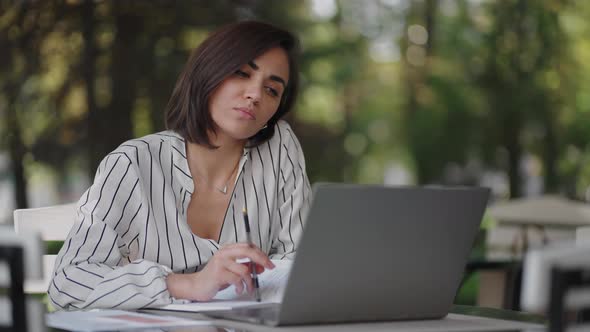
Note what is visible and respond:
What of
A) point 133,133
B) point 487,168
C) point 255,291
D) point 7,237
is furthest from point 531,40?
point 7,237

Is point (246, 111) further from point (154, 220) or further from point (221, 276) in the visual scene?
point (221, 276)

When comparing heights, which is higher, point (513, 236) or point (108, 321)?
point (108, 321)

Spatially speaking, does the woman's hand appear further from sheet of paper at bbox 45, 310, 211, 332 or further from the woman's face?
the woman's face

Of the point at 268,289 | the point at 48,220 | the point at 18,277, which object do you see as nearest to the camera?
the point at 18,277

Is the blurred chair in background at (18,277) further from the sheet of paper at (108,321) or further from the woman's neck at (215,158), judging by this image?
the woman's neck at (215,158)

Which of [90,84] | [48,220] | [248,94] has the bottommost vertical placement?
[48,220]

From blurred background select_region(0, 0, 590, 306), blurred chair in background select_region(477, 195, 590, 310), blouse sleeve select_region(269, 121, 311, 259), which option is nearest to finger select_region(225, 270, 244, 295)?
blouse sleeve select_region(269, 121, 311, 259)

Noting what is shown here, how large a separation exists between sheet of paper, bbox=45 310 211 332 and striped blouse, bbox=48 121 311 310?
0.10 meters

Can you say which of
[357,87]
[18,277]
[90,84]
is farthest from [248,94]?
[357,87]

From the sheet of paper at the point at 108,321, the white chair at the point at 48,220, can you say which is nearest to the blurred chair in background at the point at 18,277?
the sheet of paper at the point at 108,321

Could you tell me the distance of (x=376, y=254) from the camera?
1348 millimetres

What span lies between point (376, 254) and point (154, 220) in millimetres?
661

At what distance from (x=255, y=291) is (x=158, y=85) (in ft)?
14.4

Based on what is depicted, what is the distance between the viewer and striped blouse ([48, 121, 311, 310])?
164 centimetres
